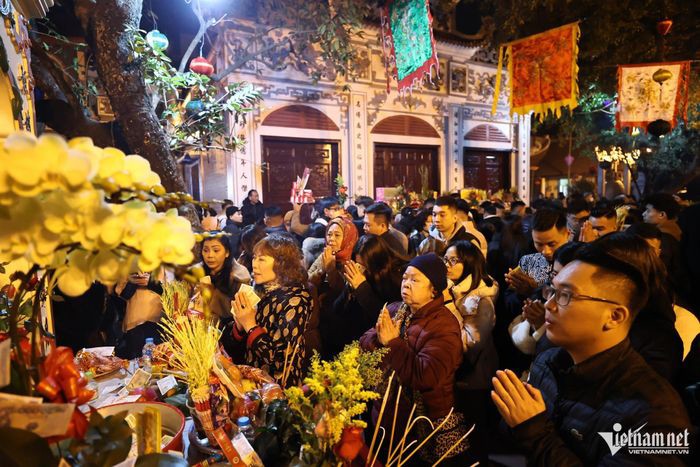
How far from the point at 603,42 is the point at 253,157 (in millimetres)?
7322

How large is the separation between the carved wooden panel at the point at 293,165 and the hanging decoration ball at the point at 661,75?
20.5ft

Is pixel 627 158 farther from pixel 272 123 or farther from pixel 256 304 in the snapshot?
pixel 256 304

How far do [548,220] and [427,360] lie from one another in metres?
1.82

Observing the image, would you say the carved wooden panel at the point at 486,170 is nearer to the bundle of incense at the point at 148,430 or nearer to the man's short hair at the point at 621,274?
the man's short hair at the point at 621,274

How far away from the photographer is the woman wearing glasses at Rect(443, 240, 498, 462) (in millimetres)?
2525

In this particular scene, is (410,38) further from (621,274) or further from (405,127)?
(621,274)

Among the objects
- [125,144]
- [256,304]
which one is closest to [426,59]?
[125,144]

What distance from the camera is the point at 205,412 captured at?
1401 mm

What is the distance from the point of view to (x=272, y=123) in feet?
27.5

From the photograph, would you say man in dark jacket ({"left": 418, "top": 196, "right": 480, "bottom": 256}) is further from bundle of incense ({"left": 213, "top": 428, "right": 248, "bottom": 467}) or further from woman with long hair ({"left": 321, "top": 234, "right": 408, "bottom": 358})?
bundle of incense ({"left": 213, "top": 428, "right": 248, "bottom": 467})

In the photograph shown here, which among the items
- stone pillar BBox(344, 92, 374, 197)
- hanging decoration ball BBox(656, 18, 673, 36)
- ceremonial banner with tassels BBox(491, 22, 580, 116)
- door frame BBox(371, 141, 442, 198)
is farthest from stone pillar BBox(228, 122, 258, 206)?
hanging decoration ball BBox(656, 18, 673, 36)

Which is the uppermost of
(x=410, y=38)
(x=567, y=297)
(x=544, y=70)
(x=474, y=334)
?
(x=410, y=38)

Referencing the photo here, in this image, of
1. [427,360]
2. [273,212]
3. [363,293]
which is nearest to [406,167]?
[273,212]

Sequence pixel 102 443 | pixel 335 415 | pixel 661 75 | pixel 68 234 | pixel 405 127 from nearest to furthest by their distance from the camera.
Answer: pixel 68 234 → pixel 102 443 → pixel 335 415 → pixel 661 75 → pixel 405 127
